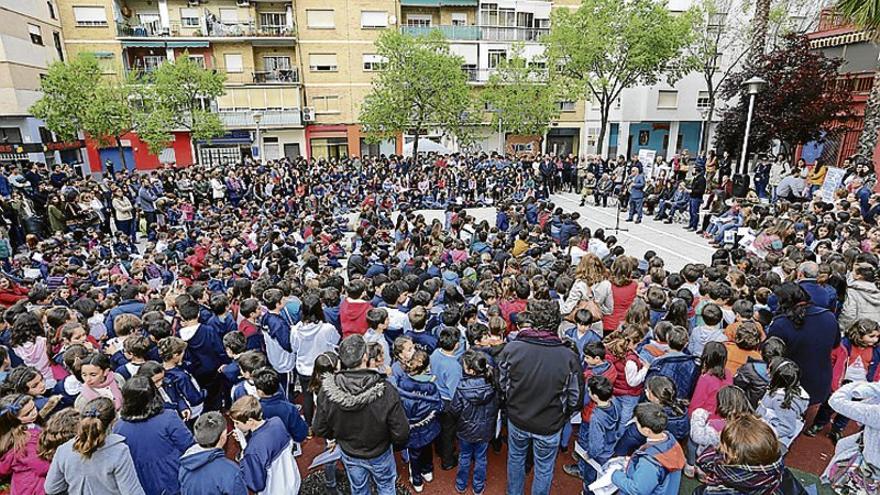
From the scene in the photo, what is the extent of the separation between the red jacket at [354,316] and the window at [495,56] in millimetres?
30887

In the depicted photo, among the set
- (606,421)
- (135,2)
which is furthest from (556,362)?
(135,2)

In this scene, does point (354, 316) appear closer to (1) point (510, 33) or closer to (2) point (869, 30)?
(2) point (869, 30)

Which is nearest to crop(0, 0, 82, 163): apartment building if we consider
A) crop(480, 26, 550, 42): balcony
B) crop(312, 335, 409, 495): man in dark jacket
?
crop(480, 26, 550, 42): balcony

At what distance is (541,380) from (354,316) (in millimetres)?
2436

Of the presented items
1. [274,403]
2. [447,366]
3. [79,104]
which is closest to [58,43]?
[79,104]

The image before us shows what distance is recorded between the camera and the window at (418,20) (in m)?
33.1

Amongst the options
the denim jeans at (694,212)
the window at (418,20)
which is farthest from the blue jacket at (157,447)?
the window at (418,20)

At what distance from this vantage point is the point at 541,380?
3523 mm

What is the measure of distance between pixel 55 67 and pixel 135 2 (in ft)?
31.7

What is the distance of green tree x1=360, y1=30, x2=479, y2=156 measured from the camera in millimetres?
23609

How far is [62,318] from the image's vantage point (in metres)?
5.05

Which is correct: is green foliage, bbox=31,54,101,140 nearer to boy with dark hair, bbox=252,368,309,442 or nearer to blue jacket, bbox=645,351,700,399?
boy with dark hair, bbox=252,368,309,442

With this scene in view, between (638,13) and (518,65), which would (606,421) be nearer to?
(638,13)

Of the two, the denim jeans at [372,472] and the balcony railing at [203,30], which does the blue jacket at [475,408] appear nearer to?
the denim jeans at [372,472]
